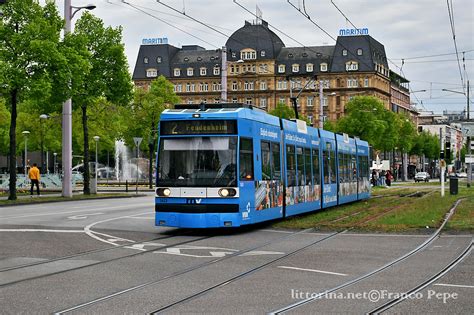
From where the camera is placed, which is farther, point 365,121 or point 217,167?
point 365,121

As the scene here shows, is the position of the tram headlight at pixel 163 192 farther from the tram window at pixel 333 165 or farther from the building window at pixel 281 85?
the building window at pixel 281 85

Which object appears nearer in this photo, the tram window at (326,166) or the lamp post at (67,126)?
the tram window at (326,166)

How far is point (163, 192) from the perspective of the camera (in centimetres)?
1833

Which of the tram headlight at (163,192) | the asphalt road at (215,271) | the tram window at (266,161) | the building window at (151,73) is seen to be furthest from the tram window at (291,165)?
the building window at (151,73)

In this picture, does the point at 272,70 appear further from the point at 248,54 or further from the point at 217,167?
the point at 217,167

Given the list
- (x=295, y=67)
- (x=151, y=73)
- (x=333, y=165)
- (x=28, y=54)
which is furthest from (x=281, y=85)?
(x=333, y=165)

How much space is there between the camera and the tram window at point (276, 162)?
69.3 feet

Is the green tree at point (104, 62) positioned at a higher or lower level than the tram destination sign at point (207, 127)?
higher

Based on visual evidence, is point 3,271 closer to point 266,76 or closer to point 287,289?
point 287,289

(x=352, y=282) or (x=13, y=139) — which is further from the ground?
(x=13, y=139)

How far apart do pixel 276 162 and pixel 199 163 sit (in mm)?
3700

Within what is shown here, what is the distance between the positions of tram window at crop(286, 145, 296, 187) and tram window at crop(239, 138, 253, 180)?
3.53 meters

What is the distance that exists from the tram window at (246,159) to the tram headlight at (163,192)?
175 cm

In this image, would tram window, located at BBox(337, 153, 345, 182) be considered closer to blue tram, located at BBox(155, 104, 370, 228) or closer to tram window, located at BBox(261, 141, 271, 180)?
blue tram, located at BBox(155, 104, 370, 228)
